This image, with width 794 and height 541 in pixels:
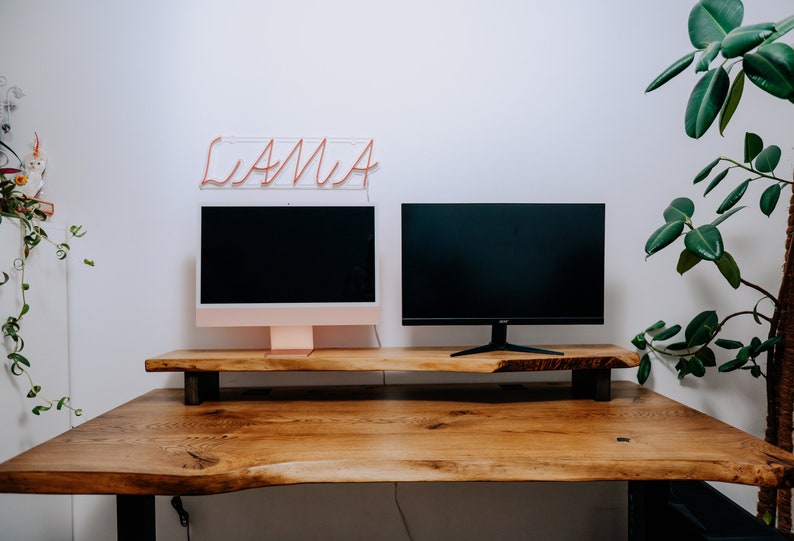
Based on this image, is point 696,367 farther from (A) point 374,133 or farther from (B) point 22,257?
(B) point 22,257

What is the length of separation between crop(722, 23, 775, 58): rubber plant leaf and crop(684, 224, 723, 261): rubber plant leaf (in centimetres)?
50

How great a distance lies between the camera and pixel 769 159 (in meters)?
1.47

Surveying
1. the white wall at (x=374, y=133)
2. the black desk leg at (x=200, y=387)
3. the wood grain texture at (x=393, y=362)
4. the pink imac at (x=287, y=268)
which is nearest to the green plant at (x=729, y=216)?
the white wall at (x=374, y=133)

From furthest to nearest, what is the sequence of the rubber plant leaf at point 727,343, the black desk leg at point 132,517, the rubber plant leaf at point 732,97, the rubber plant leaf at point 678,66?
the rubber plant leaf at point 727,343, the rubber plant leaf at point 732,97, the rubber plant leaf at point 678,66, the black desk leg at point 132,517

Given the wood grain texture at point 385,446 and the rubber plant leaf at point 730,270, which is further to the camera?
the rubber plant leaf at point 730,270

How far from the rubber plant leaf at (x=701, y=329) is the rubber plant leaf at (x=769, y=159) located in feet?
1.73

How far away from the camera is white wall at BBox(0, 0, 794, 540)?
1.67 m

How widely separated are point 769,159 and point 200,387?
2.08 m

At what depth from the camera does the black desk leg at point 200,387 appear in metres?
1.43

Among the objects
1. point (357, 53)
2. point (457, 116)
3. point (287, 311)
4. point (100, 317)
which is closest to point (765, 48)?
point (457, 116)

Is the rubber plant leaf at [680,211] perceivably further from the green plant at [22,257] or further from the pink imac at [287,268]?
the green plant at [22,257]

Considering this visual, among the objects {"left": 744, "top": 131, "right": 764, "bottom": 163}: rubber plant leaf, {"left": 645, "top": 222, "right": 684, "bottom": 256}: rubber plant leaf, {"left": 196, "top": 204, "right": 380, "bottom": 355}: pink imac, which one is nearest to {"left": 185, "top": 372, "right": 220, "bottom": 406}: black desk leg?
{"left": 196, "top": 204, "right": 380, "bottom": 355}: pink imac

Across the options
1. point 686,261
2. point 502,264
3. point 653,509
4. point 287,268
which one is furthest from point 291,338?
point 686,261

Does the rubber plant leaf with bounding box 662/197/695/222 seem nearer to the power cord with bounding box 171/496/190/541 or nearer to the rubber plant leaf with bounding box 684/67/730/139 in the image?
the rubber plant leaf with bounding box 684/67/730/139
